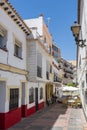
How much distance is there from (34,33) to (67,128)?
333 inches

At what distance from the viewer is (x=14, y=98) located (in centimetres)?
1427

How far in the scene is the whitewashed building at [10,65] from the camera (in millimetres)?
12297

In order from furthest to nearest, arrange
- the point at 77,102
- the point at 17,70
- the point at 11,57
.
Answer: the point at 77,102 → the point at 17,70 → the point at 11,57

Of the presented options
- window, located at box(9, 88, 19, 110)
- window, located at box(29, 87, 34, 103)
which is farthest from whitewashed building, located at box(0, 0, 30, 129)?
window, located at box(29, 87, 34, 103)

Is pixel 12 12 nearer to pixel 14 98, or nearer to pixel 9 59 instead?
pixel 9 59

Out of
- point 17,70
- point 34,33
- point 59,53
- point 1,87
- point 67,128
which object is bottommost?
point 67,128

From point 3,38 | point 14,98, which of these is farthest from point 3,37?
point 14,98

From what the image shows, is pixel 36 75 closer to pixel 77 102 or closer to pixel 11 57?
pixel 11 57

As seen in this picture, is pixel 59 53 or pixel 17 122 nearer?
pixel 17 122

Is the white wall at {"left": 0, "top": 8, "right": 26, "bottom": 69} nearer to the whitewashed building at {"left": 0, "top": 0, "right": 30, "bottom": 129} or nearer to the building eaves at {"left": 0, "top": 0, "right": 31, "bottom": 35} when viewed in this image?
the whitewashed building at {"left": 0, "top": 0, "right": 30, "bottom": 129}

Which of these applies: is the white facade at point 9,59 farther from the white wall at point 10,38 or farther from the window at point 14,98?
the window at point 14,98

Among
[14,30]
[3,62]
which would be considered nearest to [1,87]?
[3,62]

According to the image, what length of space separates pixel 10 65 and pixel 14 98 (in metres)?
2.18

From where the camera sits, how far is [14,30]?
47.7 feet
